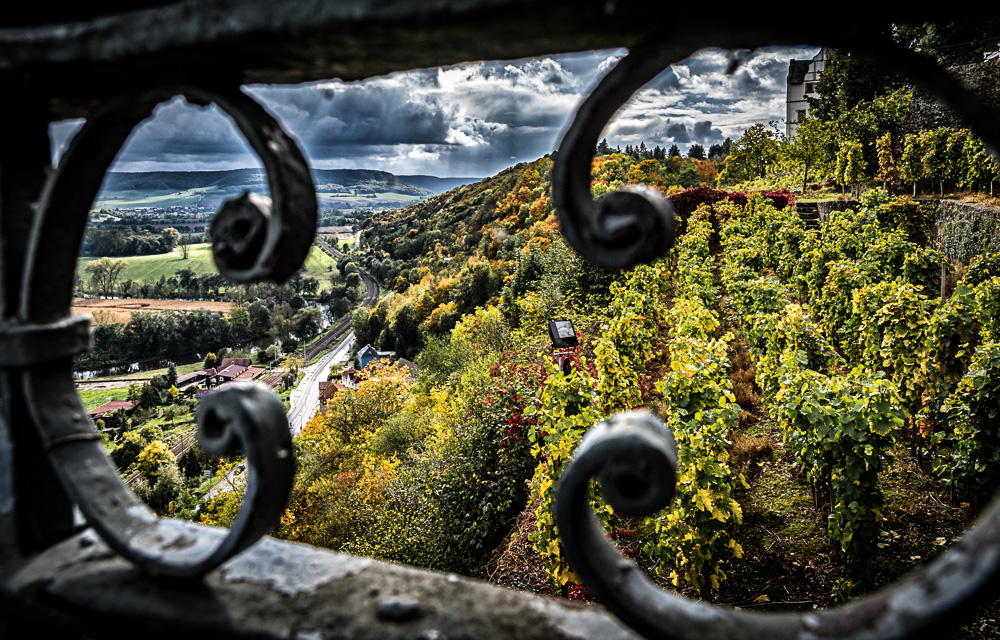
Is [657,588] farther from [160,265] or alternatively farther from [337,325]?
[337,325]

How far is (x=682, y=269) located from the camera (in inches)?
534

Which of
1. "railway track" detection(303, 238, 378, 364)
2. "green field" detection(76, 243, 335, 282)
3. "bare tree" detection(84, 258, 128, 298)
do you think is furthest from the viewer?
"railway track" detection(303, 238, 378, 364)

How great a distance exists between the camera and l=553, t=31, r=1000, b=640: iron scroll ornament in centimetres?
62

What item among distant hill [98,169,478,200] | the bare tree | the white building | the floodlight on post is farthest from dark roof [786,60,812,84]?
the bare tree

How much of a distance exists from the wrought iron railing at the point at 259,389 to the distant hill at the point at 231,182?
0.45 feet

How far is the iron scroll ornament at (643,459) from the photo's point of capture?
62 centimetres

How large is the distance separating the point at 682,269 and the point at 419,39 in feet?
44.6

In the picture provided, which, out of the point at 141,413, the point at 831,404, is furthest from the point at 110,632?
the point at 141,413

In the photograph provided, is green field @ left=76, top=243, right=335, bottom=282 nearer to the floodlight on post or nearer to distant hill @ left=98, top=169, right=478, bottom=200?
distant hill @ left=98, top=169, right=478, bottom=200

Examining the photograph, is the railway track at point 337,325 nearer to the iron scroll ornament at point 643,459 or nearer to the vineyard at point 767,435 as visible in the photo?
the vineyard at point 767,435

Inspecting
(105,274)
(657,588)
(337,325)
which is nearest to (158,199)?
(105,274)

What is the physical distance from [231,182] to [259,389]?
3281 centimetres

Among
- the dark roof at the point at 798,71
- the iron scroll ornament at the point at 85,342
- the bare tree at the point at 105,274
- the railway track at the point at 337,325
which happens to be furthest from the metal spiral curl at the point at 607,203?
the dark roof at the point at 798,71

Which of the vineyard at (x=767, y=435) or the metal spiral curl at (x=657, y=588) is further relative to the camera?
the vineyard at (x=767, y=435)
